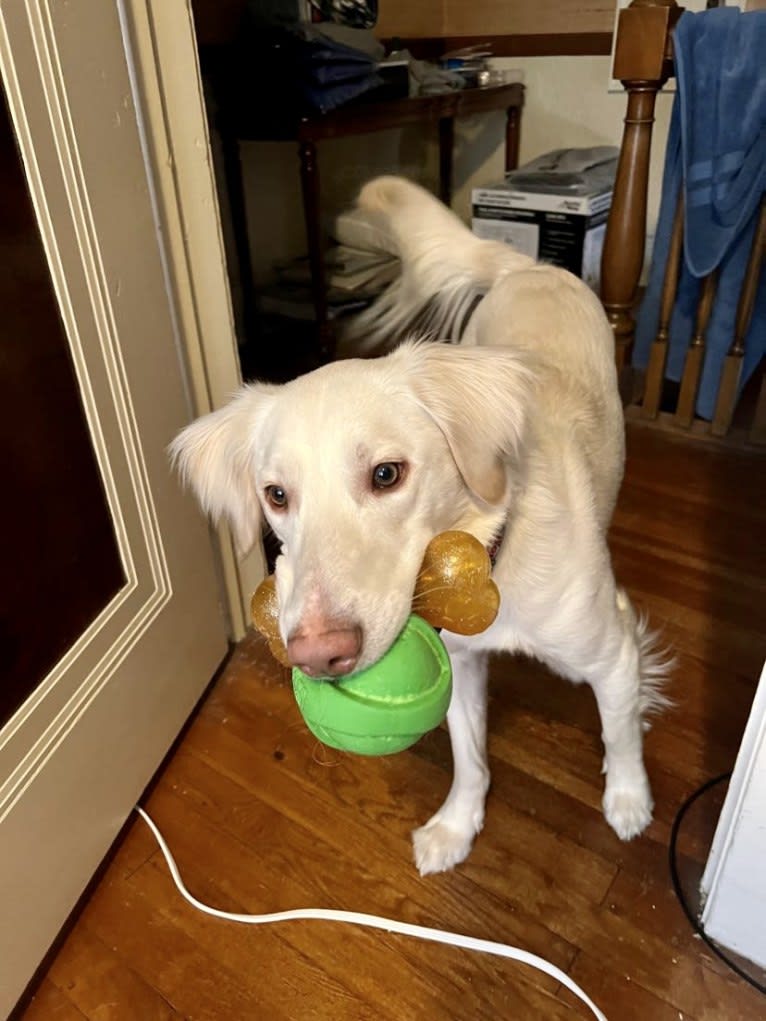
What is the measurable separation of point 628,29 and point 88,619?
66.3 inches

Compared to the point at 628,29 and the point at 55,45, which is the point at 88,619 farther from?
the point at 628,29

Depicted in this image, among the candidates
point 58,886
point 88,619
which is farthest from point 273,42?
point 58,886

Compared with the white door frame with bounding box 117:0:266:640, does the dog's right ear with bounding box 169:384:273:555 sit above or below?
below

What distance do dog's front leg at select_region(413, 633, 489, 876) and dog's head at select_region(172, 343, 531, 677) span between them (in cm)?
34

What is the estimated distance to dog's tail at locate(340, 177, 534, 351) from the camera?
150cm

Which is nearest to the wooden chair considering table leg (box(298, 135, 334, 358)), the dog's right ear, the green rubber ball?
table leg (box(298, 135, 334, 358))

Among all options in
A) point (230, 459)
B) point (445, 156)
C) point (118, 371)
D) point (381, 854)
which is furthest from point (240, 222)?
point (381, 854)

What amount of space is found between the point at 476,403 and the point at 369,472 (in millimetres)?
165

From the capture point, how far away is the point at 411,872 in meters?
1.18

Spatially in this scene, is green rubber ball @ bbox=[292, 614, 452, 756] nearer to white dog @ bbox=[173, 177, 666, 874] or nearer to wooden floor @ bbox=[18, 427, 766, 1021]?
white dog @ bbox=[173, 177, 666, 874]

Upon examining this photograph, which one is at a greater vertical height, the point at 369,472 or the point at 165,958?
the point at 369,472

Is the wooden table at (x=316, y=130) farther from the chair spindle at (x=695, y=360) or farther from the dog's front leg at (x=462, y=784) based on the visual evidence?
the dog's front leg at (x=462, y=784)

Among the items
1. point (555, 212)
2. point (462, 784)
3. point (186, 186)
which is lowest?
point (462, 784)

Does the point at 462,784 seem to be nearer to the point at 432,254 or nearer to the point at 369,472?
the point at 369,472
